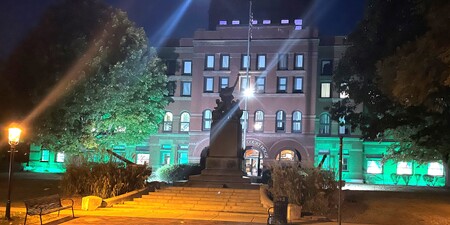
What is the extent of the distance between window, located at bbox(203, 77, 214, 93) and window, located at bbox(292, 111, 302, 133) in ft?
27.5

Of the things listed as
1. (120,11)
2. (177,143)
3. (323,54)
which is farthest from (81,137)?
(323,54)

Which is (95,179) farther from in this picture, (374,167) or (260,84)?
(374,167)

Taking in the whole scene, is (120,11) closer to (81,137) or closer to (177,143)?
(81,137)

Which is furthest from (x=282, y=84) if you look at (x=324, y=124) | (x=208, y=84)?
(x=208, y=84)

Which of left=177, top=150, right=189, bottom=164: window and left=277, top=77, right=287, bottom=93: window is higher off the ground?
left=277, top=77, right=287, bottom=93: window

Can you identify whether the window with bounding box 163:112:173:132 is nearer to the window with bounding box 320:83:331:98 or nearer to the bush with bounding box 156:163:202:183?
the window with bounding box 320:83:331:98

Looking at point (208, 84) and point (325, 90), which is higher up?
point (208, 84)

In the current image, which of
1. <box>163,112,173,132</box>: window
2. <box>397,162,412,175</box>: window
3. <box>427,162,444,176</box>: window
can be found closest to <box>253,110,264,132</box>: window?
<box>163,112,173,132</box>: window

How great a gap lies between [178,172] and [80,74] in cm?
845

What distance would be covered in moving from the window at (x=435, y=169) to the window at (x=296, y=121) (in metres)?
12.4

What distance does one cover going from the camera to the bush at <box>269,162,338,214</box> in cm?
1903

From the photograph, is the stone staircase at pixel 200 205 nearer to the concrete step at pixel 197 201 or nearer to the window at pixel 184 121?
the concrete step at pixel 197 201

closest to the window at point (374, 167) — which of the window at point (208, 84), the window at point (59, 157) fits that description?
the window at point (208, 84)

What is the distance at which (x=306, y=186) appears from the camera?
64.0 feet
